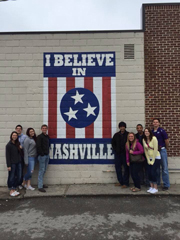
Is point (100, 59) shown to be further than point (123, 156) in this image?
Yes

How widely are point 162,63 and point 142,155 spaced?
10.5 feet

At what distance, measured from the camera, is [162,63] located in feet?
21.5

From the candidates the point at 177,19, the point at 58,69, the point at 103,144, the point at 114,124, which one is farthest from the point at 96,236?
the point at 177,19

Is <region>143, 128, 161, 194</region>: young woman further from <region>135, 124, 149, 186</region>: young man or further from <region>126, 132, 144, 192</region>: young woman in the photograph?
<region>135, 124, 149, 186</region>: young man

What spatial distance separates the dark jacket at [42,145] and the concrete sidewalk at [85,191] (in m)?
Result: 1.16

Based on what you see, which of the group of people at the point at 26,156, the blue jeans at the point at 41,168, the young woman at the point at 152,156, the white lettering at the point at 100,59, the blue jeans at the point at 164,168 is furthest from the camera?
the white lettering at the point at 100,59

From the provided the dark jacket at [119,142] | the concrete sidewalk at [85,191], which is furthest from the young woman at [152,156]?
the dark jacket at [119,142]

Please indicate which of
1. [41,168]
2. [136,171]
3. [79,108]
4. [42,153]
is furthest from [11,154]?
[136,171]

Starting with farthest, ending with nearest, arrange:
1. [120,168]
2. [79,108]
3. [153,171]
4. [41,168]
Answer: [79,108]
[120,168]
[41,168]
[153,171]

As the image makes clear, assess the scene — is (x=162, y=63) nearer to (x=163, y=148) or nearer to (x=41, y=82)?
(x=163, y=148)

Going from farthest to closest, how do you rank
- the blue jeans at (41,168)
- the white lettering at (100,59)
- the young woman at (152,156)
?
the white lettering at (100,59), the blue jeans at (41,168), the young woman at (152,156)

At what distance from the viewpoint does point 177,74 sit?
21.4 feet

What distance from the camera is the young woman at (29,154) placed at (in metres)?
5.83

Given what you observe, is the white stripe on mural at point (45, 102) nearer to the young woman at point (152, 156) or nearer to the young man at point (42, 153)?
the young man at point (42, 153)
